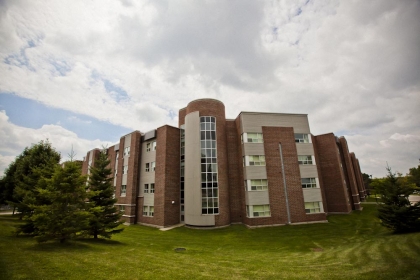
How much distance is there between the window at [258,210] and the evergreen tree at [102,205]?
15.3 meters

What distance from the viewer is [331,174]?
32375 mm

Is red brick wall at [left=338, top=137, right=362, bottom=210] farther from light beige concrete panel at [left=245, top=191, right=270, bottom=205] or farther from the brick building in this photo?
light beige concrete panel at [left=245, top=191, right=270, bottom=205]

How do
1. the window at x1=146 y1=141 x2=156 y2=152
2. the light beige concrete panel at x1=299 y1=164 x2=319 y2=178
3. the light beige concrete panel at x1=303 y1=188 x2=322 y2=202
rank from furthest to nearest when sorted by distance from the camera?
the window at x1=146 y1=141 x2=156 y2=152 → the light beige concrete panel at x1=299 y1=164 x2=319 y2=178 → the light beige concrete panel at x1=303 y1=188 x2=322 y2=202

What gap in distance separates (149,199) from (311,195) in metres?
23.3

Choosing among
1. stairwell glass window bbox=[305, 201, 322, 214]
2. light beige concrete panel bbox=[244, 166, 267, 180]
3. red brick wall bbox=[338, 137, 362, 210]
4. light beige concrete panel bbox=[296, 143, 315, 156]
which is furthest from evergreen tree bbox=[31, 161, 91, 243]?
red brick wall bbox=[338, 137, 362, 210]

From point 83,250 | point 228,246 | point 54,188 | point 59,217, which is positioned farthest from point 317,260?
point 54,188

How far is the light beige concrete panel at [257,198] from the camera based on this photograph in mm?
25078

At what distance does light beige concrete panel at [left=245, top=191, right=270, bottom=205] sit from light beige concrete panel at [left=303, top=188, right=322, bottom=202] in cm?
542

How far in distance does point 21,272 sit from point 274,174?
24.8 metres

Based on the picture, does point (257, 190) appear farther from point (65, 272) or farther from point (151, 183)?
point (65, 272)

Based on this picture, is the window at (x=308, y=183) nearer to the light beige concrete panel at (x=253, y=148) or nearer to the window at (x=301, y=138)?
the window at (x=301, y=138)

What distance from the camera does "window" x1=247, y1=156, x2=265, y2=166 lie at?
2656 centimetres

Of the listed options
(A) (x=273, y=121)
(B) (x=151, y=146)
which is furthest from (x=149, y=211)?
(A) (x=273, y=121)

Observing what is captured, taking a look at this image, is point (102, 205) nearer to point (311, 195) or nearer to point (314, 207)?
point (311, 195)
